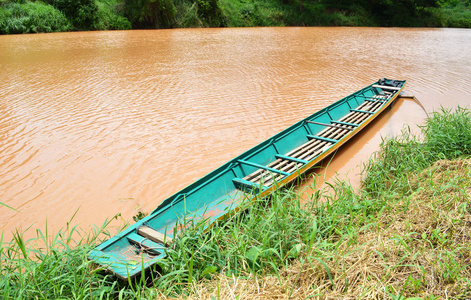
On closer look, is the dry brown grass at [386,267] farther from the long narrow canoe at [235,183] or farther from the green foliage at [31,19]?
the green foliage at [31,19]

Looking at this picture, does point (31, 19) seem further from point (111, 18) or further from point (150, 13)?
point (150, 13)

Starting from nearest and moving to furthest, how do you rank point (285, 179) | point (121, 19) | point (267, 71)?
point (285, 179) < point (267, 71) < point (121, 19)

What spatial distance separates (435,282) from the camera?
2.23 m

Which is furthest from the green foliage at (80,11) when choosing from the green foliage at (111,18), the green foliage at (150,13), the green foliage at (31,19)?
the green foliage at (150,13)

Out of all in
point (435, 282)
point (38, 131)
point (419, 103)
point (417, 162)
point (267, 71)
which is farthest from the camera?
point (267, 71)

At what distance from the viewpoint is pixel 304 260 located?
2.40 metres

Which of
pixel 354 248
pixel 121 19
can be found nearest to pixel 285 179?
pixel 354 248

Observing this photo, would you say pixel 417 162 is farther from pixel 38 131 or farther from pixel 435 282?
pixel 38 131

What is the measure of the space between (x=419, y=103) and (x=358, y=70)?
3.44m

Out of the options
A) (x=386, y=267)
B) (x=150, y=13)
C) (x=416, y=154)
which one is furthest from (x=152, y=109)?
(x=150, y=13)

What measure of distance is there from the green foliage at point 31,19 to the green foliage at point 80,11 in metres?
0.55

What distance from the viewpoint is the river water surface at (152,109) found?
4.42 meters

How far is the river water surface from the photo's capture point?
14.5 ft

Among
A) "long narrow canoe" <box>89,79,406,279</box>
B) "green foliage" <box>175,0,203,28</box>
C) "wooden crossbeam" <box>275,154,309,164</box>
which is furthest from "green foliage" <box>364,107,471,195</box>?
"green foliage" <box>175,0,203,28</box>
